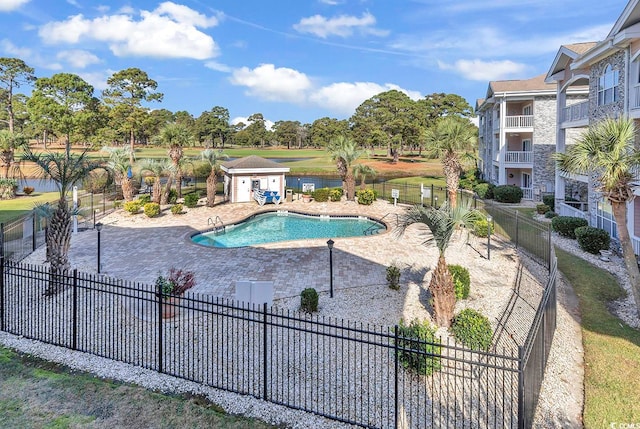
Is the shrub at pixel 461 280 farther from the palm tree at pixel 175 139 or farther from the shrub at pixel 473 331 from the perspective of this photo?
Answer: the palm tree at pixel 175 139

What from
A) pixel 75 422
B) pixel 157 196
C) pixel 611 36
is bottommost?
pixel 75 422

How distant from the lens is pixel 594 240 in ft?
50.0

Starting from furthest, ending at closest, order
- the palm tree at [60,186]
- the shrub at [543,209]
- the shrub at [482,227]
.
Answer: the shrub at [543,209]
the shrub at [482,227]
the palm tree at [60,186]

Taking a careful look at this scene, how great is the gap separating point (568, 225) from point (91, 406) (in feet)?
63.6

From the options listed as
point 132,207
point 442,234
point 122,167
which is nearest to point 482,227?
point 442,234

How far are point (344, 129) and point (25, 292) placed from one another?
8441cm

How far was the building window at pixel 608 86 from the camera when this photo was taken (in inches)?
655

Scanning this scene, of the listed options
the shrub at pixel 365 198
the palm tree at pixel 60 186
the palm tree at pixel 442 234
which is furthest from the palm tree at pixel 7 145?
the palm tree at pixel 442 234

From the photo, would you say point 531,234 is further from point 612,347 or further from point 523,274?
point 612,347

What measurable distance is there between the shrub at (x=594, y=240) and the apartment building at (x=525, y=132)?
15.4 metres

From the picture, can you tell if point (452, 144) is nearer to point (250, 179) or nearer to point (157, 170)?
point (250, 179)

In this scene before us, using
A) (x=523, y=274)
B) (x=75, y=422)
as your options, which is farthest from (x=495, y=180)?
(x=75, y=422)

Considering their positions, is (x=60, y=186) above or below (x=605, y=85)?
below

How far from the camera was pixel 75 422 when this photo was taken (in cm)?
594
